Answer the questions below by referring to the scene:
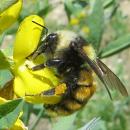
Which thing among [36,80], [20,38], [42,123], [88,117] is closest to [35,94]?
[36,80]

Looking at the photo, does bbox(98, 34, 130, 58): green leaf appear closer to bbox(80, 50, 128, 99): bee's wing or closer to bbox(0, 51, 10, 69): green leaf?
bbox(80, 50, 128, 99): bee's wing

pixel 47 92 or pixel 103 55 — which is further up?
pixel 47 92

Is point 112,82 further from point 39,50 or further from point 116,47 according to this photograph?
point 116,47

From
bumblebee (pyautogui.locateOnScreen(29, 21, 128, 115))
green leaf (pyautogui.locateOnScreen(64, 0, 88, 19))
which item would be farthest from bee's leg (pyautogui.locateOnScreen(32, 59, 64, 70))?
green leaf (pyautogui.locateOnScreen(64, 0, 88, 19))

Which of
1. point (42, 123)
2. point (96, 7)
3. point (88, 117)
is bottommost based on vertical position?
point (42, 123)

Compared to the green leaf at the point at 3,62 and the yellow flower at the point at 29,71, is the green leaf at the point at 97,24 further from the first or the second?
the green leaf at the point at 3,62

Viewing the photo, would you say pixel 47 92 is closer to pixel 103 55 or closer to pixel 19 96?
pixel 19 96

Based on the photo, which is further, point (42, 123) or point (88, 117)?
point (42, 123)
